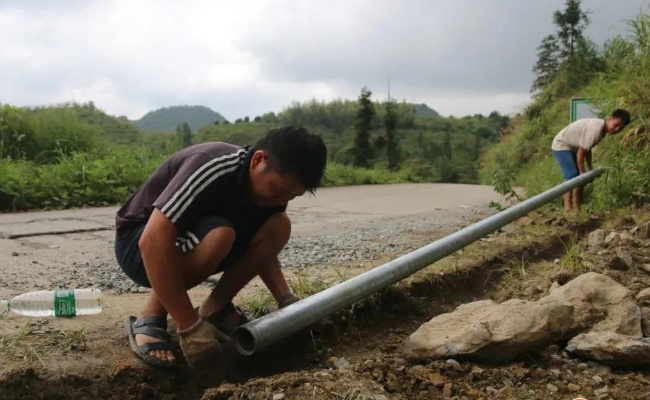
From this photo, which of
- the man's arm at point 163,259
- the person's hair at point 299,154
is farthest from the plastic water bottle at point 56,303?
the person's hair at point 299,154

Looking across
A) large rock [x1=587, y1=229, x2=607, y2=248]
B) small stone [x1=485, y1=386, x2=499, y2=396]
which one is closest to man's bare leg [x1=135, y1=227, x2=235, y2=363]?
small stone [x1=485, y1=386, x2=499, y2=396]

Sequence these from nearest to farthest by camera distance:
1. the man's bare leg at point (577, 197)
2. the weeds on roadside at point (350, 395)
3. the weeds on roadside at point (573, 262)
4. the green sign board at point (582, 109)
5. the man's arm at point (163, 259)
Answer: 1. the weeds on roadside at point (350, 395)
2. the man's arm at point (163, 259)
3. the weeds on roadside at point (573, 262)
4. the man's bare leg at point (577, 197)
5. the green sign board at point (582, 109)

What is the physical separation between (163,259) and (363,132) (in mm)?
18537

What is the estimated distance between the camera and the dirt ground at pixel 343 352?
1888mm

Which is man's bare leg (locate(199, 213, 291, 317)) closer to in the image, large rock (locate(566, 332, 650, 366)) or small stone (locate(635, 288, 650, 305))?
large rock (locate(566, 332, 650, 366))

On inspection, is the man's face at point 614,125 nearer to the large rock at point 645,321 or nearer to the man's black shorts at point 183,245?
the large rock at point 645,321

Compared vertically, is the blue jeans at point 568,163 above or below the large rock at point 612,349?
above

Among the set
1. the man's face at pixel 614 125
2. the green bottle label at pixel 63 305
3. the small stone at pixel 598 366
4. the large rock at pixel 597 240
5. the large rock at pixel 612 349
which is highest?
the man's face at pixel 614 125

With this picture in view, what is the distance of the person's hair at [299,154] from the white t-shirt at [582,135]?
4.50 meters

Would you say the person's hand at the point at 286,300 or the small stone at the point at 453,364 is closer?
the small stone at the point at 453,364

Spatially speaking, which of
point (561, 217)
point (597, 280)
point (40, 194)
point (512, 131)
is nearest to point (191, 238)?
point (597, 280)

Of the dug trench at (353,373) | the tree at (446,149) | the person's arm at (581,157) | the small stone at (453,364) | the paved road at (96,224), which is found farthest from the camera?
the tree at (446,149)

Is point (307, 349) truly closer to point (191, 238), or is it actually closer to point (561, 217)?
point (191, 238)

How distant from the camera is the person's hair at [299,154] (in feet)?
6.66
